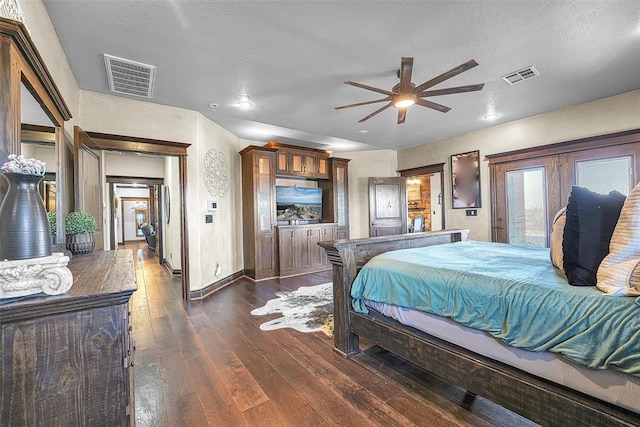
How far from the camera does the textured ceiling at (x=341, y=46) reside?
79.8 inches

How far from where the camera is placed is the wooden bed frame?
3.77 feet

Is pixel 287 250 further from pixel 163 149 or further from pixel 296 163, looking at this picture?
pixel 163 149

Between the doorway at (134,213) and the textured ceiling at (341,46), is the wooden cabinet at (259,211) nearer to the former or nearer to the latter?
the textured ceiling at (341,46)

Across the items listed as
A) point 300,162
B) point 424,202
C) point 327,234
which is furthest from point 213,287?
point 424,202

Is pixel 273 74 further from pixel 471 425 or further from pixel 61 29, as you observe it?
pixel 471 425

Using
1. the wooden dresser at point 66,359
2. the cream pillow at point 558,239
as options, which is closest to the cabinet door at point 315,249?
the cream pillow at point 558,239

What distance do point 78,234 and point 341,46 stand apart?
106 inches

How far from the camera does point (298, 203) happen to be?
5887 mm

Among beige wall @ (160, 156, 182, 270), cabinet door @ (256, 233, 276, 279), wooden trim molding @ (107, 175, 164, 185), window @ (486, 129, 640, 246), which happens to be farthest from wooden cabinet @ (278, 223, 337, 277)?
wooden trim molding @ (107, 175, 164, 185)

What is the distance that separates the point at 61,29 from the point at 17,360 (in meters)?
2.62

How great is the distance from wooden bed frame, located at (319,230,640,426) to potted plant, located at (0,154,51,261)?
5.38ft

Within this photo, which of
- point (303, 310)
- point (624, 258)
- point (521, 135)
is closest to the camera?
point (624, 258)

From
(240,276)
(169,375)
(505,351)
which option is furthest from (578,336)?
(240,276)

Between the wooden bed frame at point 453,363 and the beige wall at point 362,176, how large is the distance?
389cm
